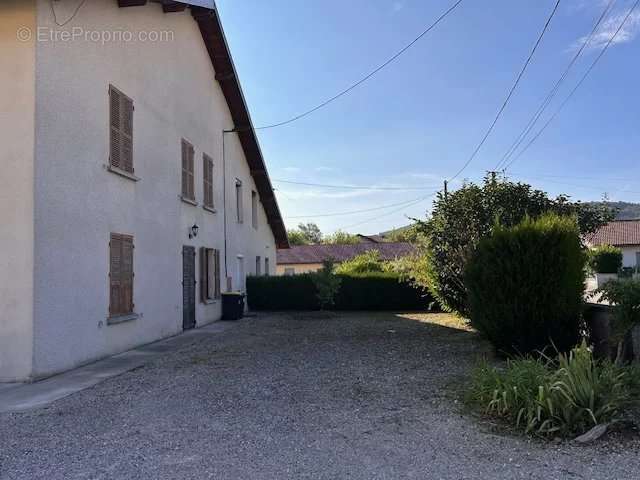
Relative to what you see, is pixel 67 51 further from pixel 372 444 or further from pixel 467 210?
pixel 467 210

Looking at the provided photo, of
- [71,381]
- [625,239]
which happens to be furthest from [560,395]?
[625,239]

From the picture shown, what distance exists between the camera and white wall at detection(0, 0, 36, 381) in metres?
7.45

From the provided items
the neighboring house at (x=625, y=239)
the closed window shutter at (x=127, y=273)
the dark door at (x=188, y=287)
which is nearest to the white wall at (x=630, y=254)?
the neighboring house at (x=625, y=239)

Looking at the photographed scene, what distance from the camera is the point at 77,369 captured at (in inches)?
326

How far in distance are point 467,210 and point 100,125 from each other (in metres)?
7.49

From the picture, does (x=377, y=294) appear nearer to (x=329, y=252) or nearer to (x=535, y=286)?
(x=535, y=286)

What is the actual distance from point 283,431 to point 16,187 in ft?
17.3

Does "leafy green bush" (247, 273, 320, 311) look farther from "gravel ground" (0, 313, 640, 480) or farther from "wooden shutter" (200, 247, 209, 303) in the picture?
"gravel ground" (0, 313, 640, 480)

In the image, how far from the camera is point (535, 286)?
7973mm

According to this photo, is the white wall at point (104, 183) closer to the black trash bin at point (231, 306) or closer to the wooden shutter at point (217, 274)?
the wooden shutter at point (217, 274)

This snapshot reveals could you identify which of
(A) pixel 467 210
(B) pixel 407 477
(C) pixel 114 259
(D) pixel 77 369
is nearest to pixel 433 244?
(A) pixel 467 210

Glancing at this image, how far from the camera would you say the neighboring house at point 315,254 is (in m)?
49.8

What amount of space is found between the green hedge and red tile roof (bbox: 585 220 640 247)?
28618 mm

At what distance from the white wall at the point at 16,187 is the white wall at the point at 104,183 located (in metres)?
0.13
